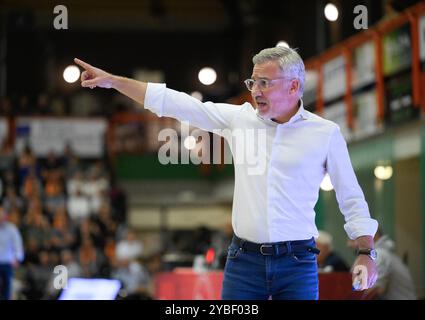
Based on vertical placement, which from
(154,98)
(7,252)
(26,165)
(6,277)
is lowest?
(6,277)

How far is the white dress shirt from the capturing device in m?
3.77

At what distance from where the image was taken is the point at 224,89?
81.3ft

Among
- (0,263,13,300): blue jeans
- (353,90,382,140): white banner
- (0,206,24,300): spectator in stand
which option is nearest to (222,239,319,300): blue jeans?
(353,90,382,140): white banner

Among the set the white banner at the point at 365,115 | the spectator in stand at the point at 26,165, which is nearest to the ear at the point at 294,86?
the white banner at the point at 365,115

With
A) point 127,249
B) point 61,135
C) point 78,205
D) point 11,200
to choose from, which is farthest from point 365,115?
point 61,135

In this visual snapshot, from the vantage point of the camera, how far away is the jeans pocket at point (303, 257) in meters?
3.74

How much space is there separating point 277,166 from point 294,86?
0.35m

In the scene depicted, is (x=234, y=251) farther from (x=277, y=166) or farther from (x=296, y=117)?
(x=296, y=117)

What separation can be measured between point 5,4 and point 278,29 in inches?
301

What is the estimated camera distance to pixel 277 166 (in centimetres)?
380

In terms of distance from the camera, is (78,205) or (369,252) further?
(78,205)

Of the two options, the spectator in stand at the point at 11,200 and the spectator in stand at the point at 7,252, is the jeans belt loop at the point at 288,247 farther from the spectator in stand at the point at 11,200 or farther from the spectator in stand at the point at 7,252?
the spectator in stand at the point at 11,200
